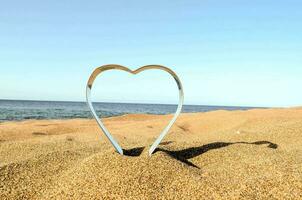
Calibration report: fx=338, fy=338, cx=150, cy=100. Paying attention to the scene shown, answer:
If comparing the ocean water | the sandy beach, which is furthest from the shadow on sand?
the ocean water

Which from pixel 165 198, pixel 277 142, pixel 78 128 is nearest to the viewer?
pixel 165 198

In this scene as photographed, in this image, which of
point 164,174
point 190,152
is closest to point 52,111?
point 190,152

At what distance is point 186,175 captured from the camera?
3.92 metres

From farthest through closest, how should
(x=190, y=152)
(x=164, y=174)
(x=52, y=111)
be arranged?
(x=52, y=111) < (x=190, y=152) < (x=164, y=174)

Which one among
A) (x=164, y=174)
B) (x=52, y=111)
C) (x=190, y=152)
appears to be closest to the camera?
(x=164, y=174)

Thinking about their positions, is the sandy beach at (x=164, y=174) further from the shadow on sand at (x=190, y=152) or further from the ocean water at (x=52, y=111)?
the ocean water at (x=52, y=111)

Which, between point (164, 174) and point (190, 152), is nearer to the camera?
point (164, 174)

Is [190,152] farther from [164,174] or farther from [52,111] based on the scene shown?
[52,111]

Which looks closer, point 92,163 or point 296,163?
point 92,163

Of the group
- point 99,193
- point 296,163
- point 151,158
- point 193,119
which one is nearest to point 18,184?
point 99,193

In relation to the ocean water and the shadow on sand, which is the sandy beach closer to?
the shadow on sand

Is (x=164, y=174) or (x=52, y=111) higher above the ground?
(x=52, y=111)

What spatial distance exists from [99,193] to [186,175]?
3.36ft

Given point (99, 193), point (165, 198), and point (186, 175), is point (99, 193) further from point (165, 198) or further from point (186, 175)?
point (186, 175)
